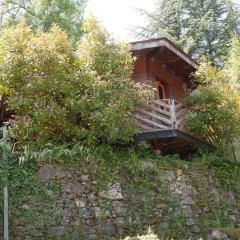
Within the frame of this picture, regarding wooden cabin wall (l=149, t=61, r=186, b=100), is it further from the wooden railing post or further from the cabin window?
the wooden railing post

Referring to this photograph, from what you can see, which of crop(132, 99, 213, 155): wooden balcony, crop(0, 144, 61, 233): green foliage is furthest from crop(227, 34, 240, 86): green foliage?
crop(0, 144, 61, 233): green foliage

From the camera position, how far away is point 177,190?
39.5 feet

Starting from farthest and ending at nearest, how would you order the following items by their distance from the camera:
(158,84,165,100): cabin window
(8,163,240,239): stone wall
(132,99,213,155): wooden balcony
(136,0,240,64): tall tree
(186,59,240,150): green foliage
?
(136,0,240,64): tall tree → (158,84,165,100): cabin window → (186,59,240,150): green foliage → (132,99,213,155): wooden balcony → (8,163,240,239): stone wall

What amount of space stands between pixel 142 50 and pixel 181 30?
13273mm

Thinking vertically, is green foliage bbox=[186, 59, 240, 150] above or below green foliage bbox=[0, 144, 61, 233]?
above

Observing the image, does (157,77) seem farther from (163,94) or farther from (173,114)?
(173,114)

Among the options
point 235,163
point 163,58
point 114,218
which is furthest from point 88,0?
point 114,218

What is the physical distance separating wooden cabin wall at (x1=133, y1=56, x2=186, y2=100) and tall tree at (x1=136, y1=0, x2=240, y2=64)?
9.16 metres

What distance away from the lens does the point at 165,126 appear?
1271 centimetres

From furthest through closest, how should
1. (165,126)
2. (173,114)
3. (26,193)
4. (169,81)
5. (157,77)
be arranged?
(169,81)
(157,77)
(165,126)
(173,114)
(26,193)

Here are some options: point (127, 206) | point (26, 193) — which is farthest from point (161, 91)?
point (26, 193)

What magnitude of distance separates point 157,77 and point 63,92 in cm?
474

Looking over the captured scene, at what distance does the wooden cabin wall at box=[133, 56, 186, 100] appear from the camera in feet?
47.9

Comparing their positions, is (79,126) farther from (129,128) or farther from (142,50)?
(142,50)
